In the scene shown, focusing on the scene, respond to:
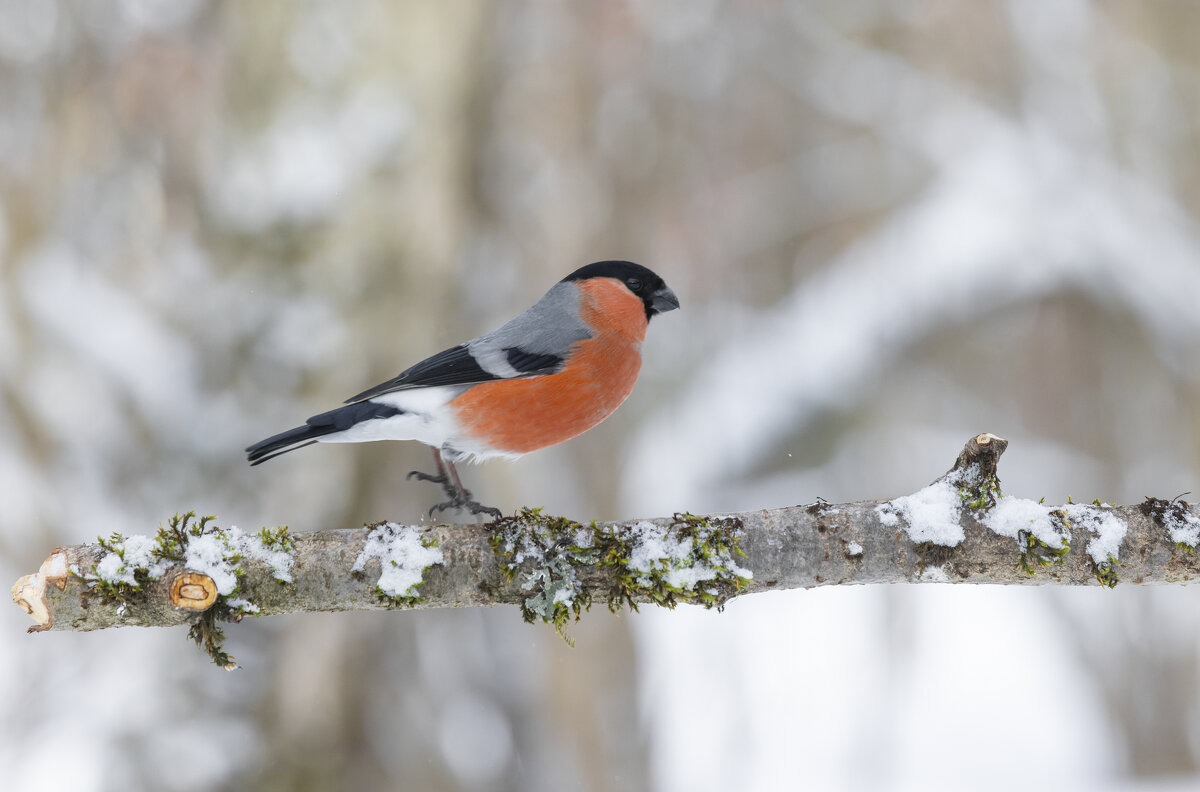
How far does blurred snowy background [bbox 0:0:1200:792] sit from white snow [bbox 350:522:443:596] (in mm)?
2649

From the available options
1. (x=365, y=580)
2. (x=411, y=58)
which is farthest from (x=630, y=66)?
(x=365, y=580)

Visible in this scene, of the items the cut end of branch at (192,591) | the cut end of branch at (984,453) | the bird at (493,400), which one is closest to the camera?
the cut end of branch at (192,591)

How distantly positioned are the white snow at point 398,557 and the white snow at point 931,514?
1179mm

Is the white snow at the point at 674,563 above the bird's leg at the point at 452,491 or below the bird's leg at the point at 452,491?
below

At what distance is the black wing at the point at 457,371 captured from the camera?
269 cm

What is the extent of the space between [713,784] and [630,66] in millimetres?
6039

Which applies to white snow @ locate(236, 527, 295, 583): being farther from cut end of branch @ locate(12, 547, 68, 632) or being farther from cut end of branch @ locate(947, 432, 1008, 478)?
cut end of branch @ locate(947, 432, 1008, 478)

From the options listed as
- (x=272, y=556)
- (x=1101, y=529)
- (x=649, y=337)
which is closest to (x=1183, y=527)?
(x=1101, y=529)

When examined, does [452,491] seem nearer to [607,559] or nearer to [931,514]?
[607,559]

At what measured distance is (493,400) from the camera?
8.60 feet

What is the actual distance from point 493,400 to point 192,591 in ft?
3.13

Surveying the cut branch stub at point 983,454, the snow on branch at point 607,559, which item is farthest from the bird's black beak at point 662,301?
the cut branch stub at point 983,454

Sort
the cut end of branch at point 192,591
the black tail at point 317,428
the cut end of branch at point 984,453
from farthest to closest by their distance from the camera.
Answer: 1. the black tail at point 317,428
2. the cut end of branch at point 984,453
3. the cut end of branch at point 192,591

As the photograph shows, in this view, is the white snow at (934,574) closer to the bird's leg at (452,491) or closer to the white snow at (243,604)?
the bird's leg at (452,491)
